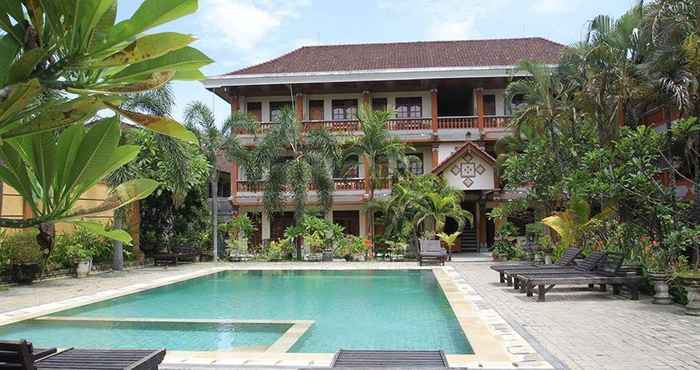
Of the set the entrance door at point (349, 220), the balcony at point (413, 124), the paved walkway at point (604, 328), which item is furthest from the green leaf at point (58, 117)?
the entrance door at point (349, 220)

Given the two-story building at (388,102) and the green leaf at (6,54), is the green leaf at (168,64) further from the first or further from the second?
the two-story building at (388,102)

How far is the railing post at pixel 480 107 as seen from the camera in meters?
26.4

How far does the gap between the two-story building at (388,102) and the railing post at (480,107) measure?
0.05 m

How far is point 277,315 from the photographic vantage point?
10.2 meters

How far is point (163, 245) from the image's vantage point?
22.4 metres

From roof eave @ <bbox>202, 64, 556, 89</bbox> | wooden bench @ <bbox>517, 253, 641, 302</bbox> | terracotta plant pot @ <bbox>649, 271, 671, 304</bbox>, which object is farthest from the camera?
roof eave @ <bbox>202, 64, 556, 89</bbox>

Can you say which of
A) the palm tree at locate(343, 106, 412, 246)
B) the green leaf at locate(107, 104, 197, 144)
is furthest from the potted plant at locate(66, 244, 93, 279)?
the green leaf at locate(107, 104, 197, 144)

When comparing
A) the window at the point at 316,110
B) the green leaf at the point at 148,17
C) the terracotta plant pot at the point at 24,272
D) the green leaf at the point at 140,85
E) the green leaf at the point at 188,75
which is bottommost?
the terracotta plant pot at the point at 24,272

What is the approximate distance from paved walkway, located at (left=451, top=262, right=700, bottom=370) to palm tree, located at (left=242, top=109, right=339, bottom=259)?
37.0ft

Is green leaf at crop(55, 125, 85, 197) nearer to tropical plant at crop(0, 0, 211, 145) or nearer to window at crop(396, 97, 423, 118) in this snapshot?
tropical plant at crop(0, 0, 211, 145)

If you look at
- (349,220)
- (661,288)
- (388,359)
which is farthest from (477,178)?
(388,359)

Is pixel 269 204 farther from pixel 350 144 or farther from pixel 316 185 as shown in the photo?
pixel 350 144

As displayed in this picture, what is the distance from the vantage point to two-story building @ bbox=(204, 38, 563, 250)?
1037 inches

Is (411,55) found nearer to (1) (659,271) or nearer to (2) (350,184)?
(2) (350,184)
